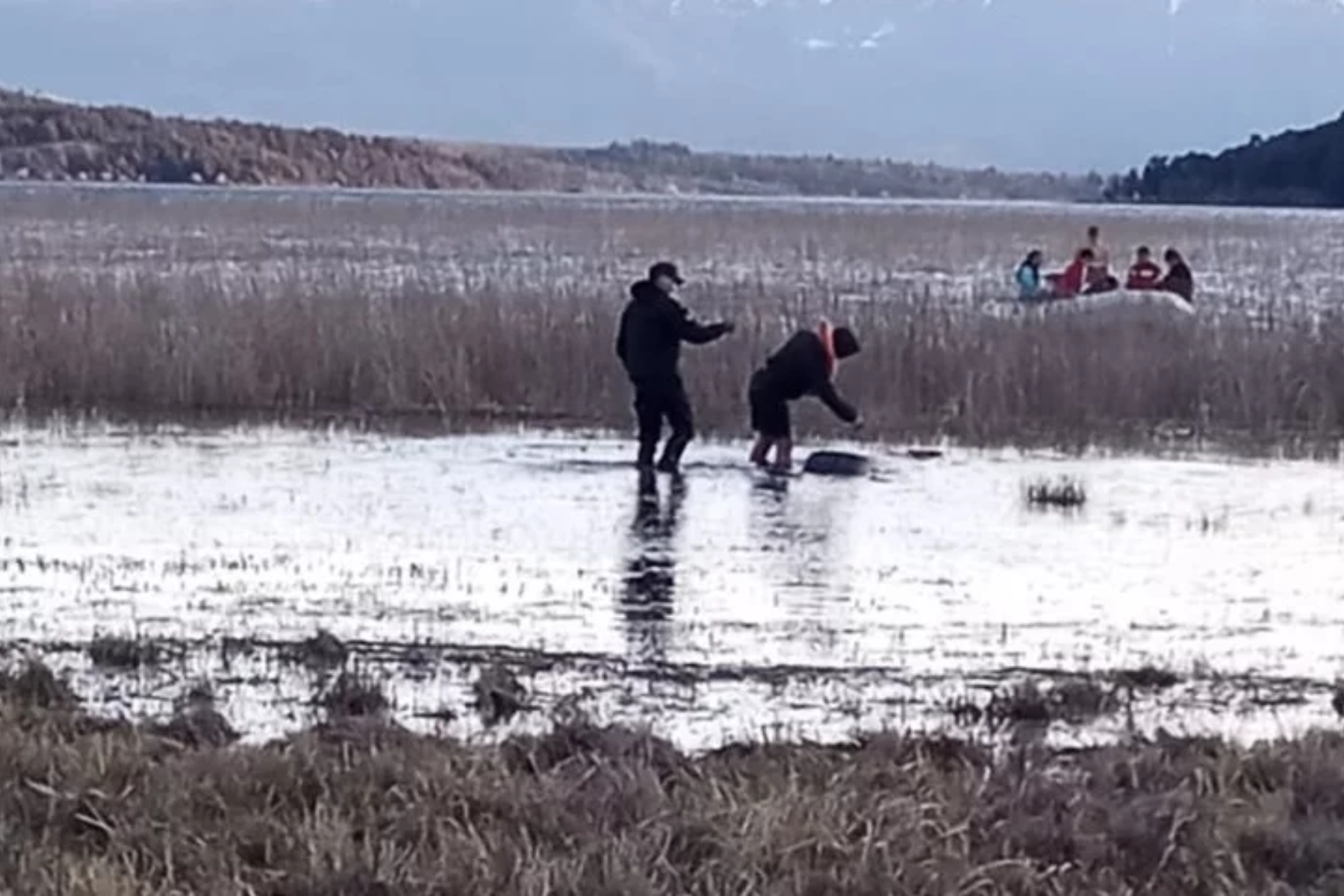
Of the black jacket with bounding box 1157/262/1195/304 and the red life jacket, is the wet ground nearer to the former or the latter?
the black jacket with bounding box 1157/262/1195/304

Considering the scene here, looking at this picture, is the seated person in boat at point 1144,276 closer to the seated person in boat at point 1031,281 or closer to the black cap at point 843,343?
the seated person in boat at point 1031,281

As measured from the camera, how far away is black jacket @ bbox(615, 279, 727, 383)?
1683 cm

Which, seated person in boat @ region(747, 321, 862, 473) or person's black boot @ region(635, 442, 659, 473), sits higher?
seated person in boat @ region(747, 321, 862, 473)

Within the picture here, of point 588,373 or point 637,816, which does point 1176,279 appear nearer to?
point 588,373

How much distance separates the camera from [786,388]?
1744 cm

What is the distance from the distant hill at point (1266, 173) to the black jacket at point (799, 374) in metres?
83.9

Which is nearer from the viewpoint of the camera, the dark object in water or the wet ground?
the wet ground

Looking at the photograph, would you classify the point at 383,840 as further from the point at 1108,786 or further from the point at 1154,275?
the point at 1154,275

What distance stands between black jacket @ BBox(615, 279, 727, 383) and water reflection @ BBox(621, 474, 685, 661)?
0.73 m

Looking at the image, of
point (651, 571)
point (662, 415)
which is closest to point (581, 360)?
point (662, 415)

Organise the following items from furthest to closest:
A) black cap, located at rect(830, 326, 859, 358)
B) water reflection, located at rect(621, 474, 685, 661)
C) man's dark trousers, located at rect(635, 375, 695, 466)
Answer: black cap, located at rect(830, 326, 859, 358)
man's dark trousers, located at rect(635, 375, 695, 466)
water reflection, located at rect(621, 474, 685, 661)

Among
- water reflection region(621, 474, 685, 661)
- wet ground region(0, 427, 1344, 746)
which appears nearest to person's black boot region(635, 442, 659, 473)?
wet ground region(0, 427, 1344, 746)

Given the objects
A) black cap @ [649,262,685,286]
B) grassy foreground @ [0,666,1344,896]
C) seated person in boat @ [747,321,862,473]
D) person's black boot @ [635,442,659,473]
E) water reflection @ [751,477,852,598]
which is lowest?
water reflection @ [751,477,852,598]

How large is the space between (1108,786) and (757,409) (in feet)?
32.2
